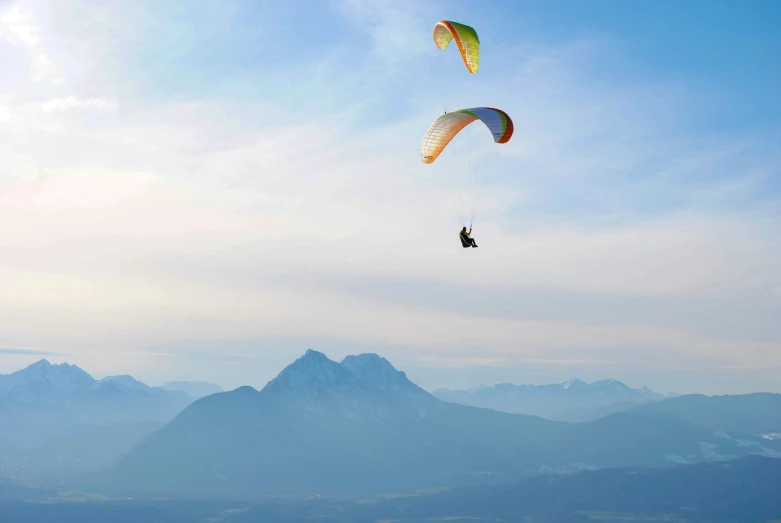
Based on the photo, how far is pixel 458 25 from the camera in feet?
291

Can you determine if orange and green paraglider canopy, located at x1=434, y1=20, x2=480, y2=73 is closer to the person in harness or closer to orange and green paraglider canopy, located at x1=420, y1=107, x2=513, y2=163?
orange and green paraglider canopy, located at x1=420, y1=107, x2=513, y2=163

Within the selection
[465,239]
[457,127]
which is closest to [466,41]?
[457,127]

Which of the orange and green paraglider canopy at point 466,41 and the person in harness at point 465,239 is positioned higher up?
the orange and green paraglider canopy at point 466,41

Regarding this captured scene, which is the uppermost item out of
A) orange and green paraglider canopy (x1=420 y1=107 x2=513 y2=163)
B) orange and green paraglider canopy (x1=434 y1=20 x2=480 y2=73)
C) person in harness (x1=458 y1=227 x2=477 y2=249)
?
orange and green paraglider canopy (x1=434 y1=20 x2=480 y2=73)

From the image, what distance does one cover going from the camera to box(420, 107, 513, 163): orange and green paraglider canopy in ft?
300

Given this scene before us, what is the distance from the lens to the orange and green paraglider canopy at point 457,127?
91.5 meters

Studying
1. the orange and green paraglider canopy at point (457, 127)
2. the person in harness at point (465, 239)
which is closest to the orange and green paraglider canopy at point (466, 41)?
the orange and green paraglider canopy at point (457, 127)

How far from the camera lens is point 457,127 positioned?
311ft

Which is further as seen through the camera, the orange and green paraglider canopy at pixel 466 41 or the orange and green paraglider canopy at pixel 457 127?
the orange and green paraglider canopy at pixel 457 127

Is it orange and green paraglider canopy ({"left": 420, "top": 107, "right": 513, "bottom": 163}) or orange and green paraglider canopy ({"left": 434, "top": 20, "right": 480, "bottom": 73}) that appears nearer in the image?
orange and green paraglider canopy ({"left": 434, "top": 20, "right": 480, "bottom": 73})

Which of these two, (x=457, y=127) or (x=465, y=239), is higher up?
(x=457, y=127)

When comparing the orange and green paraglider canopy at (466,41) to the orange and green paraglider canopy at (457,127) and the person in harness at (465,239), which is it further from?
the person in harness at (465,239)

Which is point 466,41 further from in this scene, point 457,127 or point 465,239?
point 465,239

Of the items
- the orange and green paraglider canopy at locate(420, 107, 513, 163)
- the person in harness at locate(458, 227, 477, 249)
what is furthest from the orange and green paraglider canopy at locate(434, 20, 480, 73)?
the person in harness at locate(458, 227, 477, 249)
